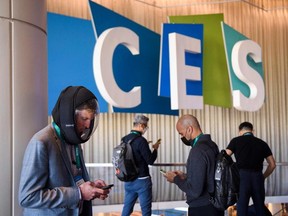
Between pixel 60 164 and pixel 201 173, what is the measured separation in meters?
1.56

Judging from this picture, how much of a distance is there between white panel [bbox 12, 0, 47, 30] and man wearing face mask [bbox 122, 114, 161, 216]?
9.88ft

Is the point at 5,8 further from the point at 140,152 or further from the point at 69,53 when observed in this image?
the point at 69,53

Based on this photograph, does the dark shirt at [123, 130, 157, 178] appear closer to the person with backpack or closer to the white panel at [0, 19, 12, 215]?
the person with backpack

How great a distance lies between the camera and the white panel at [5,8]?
8.59ft

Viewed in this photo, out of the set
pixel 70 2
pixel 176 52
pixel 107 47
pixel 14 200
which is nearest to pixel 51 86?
pixel 107 47

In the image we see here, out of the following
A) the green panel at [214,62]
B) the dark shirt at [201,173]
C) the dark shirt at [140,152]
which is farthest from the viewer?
the green panel at [214,62]

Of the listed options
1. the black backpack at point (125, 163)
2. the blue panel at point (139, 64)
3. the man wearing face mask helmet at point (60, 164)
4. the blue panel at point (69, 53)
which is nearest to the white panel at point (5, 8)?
the man wearing face mask helmet at point (60, 164)

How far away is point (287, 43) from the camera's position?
12.8 metres

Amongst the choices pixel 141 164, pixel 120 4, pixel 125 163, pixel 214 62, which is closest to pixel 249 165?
pixel 141 164

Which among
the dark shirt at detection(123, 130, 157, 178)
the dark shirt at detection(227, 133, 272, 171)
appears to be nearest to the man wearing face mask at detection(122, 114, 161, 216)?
the dark shirt at detection(123, 130, 157, 178)

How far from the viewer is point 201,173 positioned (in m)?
3.63

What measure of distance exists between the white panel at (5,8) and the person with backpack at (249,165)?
3.72m

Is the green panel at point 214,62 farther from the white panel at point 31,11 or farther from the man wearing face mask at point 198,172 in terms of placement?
the white panel at point 31,11

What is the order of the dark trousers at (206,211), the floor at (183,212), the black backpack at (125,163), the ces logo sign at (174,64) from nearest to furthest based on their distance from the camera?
the dark trousers at (206,211)
the black backpack at (125,163)
the floor at (183,212)
the ces logo sign at (174,64)
